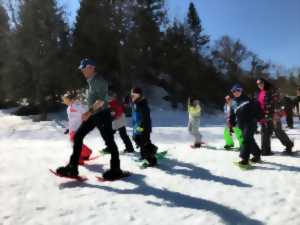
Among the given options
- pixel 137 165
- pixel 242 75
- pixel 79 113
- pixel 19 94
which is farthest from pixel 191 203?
pixel 242 75

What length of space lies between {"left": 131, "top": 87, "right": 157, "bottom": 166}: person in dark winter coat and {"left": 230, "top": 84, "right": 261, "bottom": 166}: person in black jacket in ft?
6.09

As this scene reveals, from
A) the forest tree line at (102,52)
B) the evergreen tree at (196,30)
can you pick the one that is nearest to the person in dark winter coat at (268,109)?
the forest tree line at (102,52)

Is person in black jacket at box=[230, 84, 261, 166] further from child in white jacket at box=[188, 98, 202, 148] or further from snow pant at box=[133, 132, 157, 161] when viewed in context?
child in white jacket at box=[188, 98, 202, 148]

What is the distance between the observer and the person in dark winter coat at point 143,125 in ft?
27.3

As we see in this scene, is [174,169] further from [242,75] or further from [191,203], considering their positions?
[242,75]

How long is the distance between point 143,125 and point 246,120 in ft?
6.94

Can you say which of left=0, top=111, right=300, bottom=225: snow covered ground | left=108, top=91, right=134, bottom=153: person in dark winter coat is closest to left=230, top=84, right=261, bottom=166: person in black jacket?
left=0, top=111, right=300, bottom=225: snow covered ground

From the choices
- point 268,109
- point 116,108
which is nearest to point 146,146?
point 116,108

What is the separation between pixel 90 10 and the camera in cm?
3538

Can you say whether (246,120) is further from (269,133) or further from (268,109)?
(269,133)

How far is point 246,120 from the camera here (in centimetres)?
837

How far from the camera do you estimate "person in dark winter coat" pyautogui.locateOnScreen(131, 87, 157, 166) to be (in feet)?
27.3

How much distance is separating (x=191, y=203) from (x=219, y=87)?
38.5 meters

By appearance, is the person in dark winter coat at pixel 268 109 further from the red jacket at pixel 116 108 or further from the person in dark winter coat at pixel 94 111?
the person in dark winter coat at pixel 94 111
